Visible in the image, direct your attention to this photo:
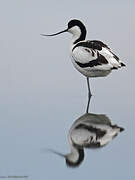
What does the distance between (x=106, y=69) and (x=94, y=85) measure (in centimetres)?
74

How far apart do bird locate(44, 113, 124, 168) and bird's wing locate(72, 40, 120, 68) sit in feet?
3.18

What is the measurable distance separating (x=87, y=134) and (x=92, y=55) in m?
1.88

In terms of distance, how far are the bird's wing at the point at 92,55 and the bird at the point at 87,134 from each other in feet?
3.18

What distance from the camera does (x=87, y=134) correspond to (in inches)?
280

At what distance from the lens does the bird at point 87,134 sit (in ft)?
21.7

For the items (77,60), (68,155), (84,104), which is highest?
(77,60)

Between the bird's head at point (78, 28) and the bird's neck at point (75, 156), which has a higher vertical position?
the bird's head at point (78, 28)

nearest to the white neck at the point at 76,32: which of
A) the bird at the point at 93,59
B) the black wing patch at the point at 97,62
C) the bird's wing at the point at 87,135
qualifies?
the bird at the point at 93,59

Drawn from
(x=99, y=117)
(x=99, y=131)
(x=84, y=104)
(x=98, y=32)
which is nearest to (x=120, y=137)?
(x=99, y=131)

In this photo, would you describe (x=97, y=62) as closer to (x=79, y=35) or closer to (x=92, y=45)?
(x=92, y=45)

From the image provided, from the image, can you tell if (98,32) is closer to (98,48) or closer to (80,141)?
(98,48)

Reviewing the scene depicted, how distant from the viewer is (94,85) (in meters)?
9.38

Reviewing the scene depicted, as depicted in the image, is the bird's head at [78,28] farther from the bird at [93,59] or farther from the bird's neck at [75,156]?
the bird's neck at [75,156]

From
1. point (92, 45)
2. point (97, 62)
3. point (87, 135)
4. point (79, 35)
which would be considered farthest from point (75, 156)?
point (79, 35)
